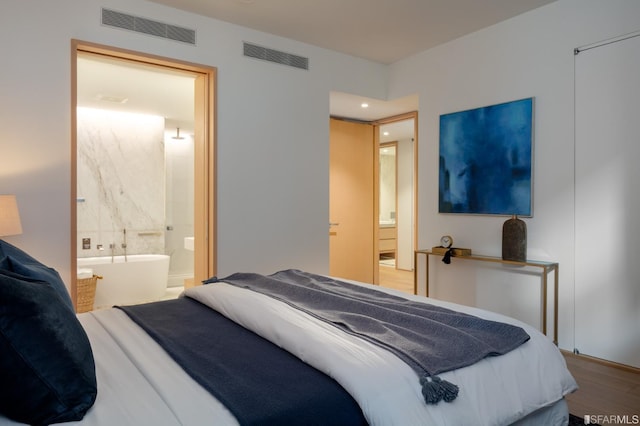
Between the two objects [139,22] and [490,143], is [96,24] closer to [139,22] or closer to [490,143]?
[139,22]

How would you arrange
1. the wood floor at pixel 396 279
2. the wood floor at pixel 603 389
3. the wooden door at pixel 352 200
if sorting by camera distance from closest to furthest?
the wood floor at pixel 603 389 → the wooden door at pixel 352 200 → the wood floor at pixel 396 279

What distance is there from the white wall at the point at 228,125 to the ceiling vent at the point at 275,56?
0.05 m

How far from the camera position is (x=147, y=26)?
3.41m

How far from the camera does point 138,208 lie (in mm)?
6133

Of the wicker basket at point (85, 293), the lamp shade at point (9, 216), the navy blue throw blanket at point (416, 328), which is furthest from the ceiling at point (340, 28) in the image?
the navy blue throw blanket at point (416, 328)

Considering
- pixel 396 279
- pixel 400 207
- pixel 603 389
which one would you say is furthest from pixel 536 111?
pixel 400 207

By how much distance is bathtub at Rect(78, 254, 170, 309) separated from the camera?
5.22 m

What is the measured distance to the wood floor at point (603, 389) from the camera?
7.89ft

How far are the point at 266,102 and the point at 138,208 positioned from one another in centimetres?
308

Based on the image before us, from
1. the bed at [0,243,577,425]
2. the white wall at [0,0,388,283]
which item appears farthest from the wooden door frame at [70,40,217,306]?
the bed at [0,243,577,425]

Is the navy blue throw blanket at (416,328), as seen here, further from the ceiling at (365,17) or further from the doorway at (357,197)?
the doorway at (357,197)

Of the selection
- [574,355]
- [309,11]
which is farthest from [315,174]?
[574,355]

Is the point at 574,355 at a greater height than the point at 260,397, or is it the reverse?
the point at 260,397

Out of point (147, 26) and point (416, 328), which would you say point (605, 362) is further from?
point (147, 26)
